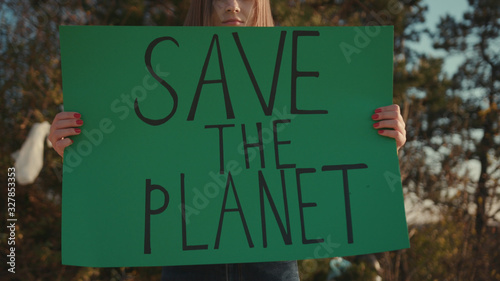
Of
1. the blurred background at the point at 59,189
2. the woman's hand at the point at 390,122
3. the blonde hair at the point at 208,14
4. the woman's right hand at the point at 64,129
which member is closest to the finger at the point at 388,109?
the woman's hand at the point at 390,122

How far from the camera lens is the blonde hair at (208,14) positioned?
1488 mm

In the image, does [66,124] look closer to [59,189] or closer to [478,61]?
[59,189]

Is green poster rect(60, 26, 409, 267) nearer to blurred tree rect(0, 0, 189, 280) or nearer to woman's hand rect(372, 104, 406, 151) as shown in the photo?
woman's hand rect(372, 104, 406, 151)

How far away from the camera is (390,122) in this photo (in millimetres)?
1271

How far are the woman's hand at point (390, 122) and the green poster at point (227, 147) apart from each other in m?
0.03

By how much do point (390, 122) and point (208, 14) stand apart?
72 cm

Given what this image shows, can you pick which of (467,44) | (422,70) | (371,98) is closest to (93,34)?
(371,98)

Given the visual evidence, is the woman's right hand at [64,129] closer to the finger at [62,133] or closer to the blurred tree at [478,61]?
the finger at [62,133]

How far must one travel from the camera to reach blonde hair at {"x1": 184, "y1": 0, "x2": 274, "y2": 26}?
1.49 meters

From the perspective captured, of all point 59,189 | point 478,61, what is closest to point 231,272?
point 59,189

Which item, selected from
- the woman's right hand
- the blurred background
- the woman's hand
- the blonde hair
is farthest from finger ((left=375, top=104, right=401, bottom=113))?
the blurred background

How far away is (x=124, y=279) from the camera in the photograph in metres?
4.13

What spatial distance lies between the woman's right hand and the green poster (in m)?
0.03

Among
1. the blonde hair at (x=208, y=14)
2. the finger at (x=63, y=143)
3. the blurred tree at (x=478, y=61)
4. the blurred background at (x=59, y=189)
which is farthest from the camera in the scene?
the blurred tree at (x=478, y=61)
